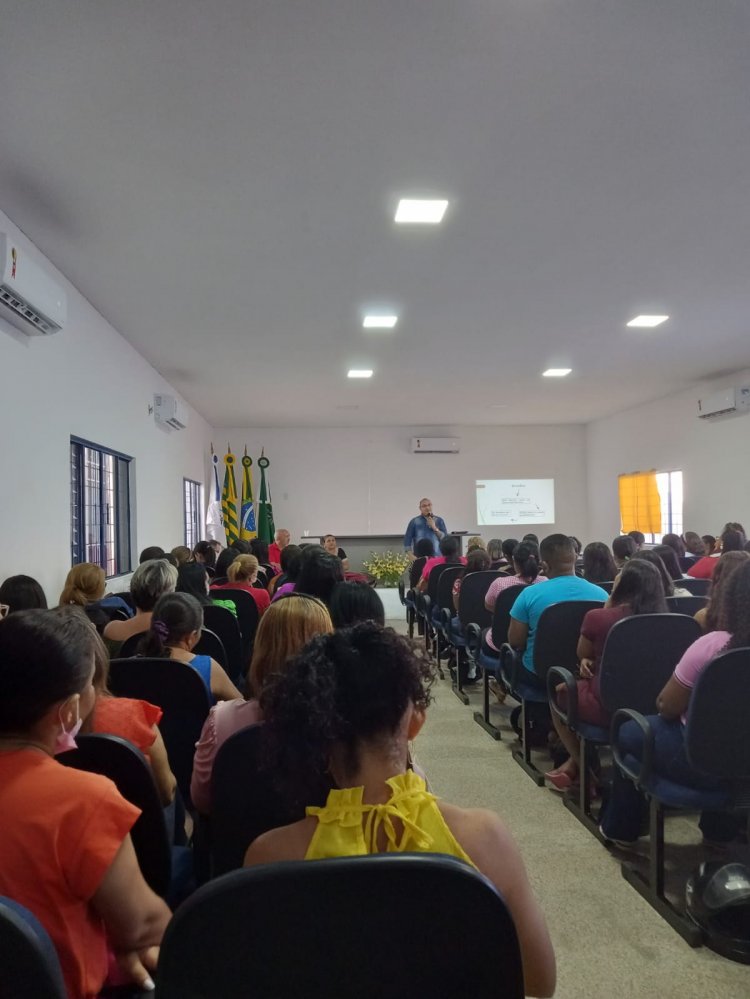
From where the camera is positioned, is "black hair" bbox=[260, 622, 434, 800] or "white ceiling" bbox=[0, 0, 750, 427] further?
"white ceiling" bbox=[0, 0, 750, 427]

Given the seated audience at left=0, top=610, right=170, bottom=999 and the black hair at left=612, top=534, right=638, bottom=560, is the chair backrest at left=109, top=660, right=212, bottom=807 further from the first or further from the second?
the black hair at left=612, top=534, right=638, bottom=560

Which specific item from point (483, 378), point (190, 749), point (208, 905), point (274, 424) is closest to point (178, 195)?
point (190, 749)

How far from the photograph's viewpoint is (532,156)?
10.4 ft

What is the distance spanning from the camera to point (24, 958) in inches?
31.6

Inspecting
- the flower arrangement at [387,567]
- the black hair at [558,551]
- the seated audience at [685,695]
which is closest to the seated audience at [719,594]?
the seated audience at [685,695]

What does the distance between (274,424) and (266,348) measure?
5.49 metres

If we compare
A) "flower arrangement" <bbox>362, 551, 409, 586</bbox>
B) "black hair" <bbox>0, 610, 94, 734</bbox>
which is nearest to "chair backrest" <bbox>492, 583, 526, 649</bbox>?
"black hair" <bbox>0, 610, 94, 734</bbox>

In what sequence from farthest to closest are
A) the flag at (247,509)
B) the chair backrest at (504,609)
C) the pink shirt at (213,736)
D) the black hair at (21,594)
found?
the flag at (247,509) < the chair backrest at (504,609) < the black hair at (21,594) < the pink shirt at (213,736)

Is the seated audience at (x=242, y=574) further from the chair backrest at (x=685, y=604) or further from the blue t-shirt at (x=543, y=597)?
the chair backrest at (x=685, y=604)

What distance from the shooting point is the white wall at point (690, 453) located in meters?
8.41

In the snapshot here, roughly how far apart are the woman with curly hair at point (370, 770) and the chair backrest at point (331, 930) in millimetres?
175

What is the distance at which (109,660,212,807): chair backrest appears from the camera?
2.18m

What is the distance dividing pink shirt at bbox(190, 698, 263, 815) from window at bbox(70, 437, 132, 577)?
3419 millimetres

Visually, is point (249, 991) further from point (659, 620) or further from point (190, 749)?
point (659, 620)
